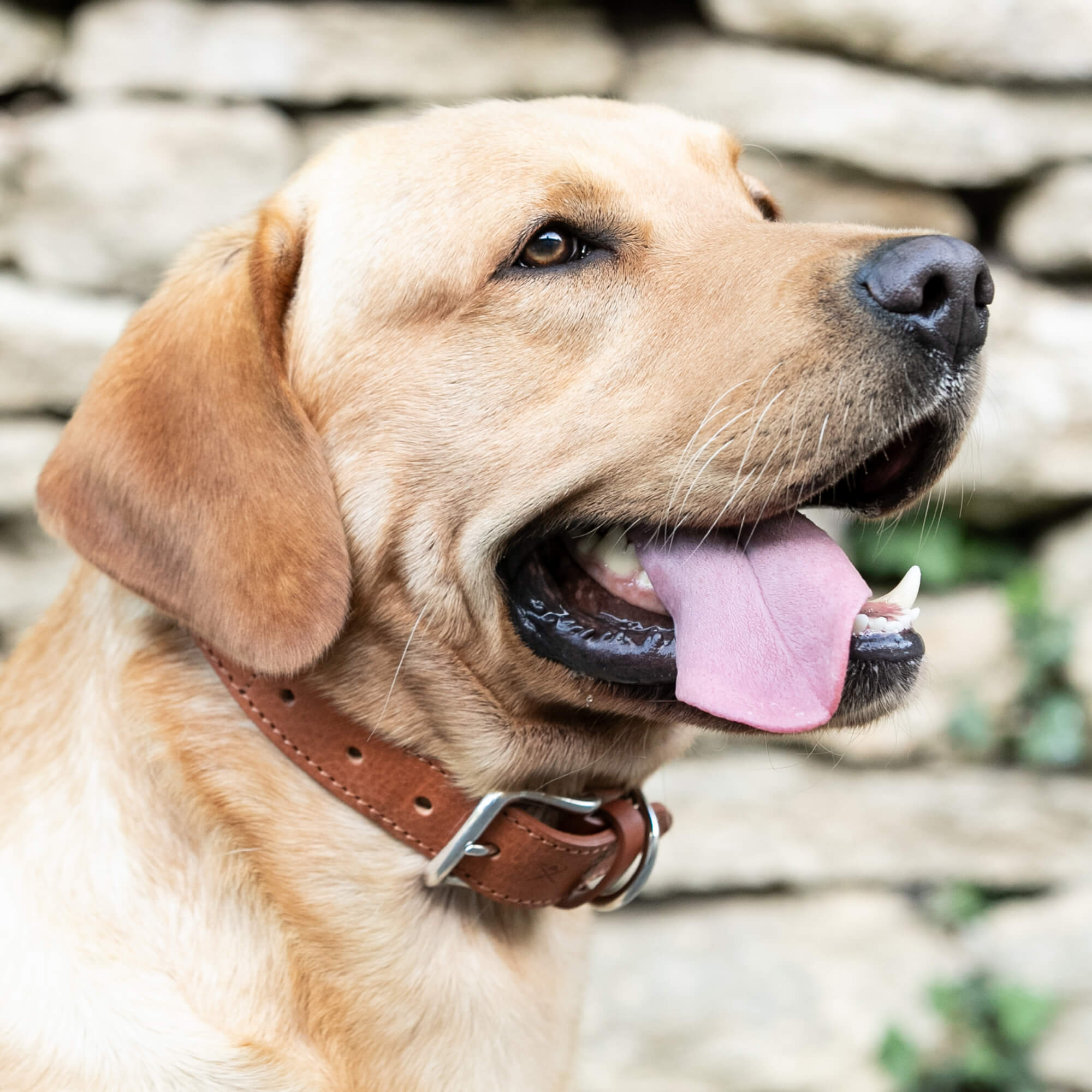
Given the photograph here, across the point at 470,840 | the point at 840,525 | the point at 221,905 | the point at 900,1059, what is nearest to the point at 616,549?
the point at 470,840

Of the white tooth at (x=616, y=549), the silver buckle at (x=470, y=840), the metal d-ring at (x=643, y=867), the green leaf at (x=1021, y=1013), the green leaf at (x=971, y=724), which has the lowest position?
the green leaf at (x=1021, y=1013)

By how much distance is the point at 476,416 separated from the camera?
1.99m

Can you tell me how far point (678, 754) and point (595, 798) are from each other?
28 cm

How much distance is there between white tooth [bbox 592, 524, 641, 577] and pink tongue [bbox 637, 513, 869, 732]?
0.19 feet

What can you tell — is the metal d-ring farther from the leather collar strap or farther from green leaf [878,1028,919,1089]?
green leaf [878,1028,919,1089]

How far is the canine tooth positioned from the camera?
2066 millimetres

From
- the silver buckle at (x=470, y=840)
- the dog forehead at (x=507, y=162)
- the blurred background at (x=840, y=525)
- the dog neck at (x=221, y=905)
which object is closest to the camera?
the dog neck at (x=221, y=905)

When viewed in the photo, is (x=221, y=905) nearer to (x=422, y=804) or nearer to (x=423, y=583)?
(x=422, y=804)

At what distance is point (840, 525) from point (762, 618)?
2.56 metres

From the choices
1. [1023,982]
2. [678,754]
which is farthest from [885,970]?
[678,754]

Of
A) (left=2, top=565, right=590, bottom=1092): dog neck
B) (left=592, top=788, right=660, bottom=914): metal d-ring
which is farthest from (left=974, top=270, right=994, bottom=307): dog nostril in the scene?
(left=2, top=565, right=590, bottom=1092): dog neck

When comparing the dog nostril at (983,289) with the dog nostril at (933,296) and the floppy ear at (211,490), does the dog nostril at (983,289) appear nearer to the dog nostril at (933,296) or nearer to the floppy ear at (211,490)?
the dog nostril at (933,296)

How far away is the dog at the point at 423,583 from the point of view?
6.03ft

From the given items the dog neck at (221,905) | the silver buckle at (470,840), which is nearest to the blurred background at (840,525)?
the dog neck at (221,905)
